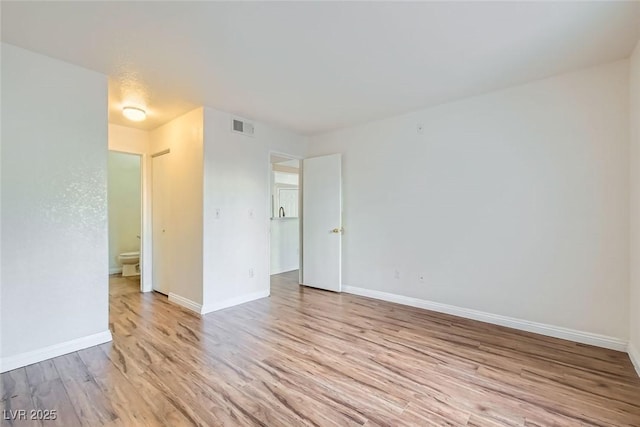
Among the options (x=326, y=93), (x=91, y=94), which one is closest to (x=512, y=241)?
(x=326, y=93)

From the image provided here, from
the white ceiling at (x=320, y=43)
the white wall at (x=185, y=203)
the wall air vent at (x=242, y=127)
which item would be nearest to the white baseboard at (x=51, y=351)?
the white wall at (x=185, y=203)

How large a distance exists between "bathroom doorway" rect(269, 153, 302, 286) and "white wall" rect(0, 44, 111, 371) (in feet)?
10.9

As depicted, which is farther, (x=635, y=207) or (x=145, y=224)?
(x=145, y=224)

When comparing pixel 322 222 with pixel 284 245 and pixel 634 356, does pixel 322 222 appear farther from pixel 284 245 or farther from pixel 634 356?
pixel 634 356

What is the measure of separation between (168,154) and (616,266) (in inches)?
207

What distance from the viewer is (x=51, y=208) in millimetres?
2428

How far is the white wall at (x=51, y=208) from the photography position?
2252 millimetres

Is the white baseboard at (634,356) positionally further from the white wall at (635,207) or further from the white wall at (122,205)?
the white wall at (122,205)

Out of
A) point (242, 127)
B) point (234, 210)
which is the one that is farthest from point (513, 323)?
point (242, 127)

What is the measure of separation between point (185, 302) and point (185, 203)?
129cm

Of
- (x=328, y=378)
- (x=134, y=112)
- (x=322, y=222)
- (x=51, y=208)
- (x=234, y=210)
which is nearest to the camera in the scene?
(x=328, y=378)

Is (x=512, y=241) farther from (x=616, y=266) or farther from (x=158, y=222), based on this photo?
(x=158, y=222)

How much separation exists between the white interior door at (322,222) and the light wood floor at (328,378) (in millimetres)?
1373

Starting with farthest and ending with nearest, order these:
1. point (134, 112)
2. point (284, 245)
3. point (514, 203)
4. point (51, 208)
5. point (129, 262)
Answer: point (284, 245), point (129, 262), point (134, 112), point (514, 203), point (51, 208)
